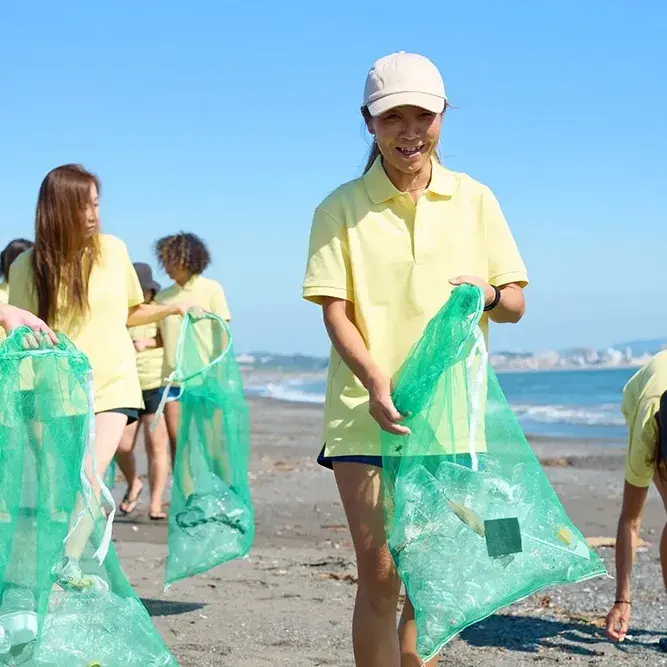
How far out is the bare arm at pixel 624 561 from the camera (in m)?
4.53

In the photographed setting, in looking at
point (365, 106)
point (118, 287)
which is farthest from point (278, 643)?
point (365, 106)

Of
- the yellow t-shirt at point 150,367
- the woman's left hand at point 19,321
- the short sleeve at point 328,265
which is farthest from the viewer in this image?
the yellow t-shirt at point 150,367

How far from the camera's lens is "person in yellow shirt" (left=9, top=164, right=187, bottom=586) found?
452 centimetres

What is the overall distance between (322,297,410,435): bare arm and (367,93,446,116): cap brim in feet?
1.75

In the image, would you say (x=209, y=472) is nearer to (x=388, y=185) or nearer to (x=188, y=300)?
(x=188, y=300)

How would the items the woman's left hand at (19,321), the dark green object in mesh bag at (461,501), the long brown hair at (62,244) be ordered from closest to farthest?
the dark green object in mesh bag at (461,501), the woman's left hand at (19,321), the long brown hair at (62,244)

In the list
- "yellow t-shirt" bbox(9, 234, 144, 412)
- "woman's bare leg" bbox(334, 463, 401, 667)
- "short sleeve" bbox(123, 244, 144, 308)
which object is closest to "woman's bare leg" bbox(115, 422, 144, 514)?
"short sleeve" bbox(123, 244, 144, 308)

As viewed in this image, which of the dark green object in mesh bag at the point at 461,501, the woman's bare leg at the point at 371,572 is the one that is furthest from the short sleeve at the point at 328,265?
the woman's bare leg at the point at 371,572

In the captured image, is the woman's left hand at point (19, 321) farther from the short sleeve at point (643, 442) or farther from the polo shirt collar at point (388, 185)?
the short sleeve at point (643, 442)

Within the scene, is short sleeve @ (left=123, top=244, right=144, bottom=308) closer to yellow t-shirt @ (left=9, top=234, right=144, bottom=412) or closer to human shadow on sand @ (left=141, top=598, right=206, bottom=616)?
yellow t-shirt @ (left=9, top=234, right=144, bottom=412)

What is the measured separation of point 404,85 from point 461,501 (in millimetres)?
1117

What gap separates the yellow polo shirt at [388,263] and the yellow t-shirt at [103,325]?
163 centimetres

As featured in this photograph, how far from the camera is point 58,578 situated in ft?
10.5

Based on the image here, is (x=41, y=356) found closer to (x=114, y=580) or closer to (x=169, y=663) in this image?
(x=114, y=580)
